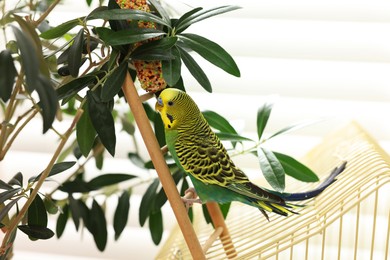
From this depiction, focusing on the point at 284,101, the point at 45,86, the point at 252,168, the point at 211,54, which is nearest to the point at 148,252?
the point at 252,168

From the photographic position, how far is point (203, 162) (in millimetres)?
905

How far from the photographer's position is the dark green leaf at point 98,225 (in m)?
1.30

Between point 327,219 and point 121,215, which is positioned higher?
point 121,215

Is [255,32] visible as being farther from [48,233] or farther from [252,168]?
[48,233]

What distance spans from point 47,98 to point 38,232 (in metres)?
0.34

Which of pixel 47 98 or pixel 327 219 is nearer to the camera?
pixel 47 98

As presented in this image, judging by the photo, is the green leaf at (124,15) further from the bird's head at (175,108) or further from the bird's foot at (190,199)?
the bird's foot at (190,199)

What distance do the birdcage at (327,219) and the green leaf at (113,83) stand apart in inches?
12.3

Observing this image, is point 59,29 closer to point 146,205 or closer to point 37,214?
point 37,214

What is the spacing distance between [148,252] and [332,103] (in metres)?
0.65

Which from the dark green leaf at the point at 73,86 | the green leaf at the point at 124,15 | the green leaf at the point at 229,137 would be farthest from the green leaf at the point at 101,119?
the green leaf at the point at 229,137

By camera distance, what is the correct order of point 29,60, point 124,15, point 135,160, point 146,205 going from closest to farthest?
point 29,60, point 124,15, point 146,205, point 135,160

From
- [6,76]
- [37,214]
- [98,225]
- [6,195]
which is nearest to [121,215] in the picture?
[98,225]

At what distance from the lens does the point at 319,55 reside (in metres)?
1.50
